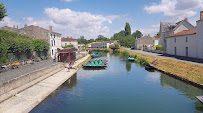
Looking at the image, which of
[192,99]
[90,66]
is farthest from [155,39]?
[192,99]

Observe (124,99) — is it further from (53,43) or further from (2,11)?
(53,43)

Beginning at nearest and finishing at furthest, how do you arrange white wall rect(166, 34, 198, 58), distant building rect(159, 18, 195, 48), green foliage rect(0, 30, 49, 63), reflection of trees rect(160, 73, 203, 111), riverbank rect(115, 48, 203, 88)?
reflection of trees rect(160, 73, 203, 111)
riverbank rect(115, 48, 203, 88)
green foliage rect(0, 30, 49, 63)
white wall rect(166, 34, 198, 58)
distant building rect(159, 18, 195, 48)

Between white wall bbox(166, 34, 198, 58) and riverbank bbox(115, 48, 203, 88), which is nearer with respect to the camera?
riverbank bbox(115, 48, 203, 88)

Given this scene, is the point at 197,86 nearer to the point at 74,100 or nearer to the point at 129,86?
the point at 129,86

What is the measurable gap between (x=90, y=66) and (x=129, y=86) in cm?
1926

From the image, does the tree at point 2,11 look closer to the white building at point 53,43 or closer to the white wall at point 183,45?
the white building at point 53,43

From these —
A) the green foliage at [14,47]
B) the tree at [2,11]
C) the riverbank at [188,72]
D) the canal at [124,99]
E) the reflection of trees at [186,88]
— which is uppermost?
the tree at [2,11]

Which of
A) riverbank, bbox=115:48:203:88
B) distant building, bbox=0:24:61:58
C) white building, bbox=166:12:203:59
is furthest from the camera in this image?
distant building, bbox=0:24:61:58

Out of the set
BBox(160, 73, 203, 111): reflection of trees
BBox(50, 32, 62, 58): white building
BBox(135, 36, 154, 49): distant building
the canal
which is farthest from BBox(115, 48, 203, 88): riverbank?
BBox(135, 36, 154, 49): distant building

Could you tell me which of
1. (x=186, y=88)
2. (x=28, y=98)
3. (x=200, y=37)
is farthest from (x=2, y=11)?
(x=200, y=37)

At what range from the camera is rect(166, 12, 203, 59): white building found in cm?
3329

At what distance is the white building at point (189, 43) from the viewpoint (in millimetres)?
33294

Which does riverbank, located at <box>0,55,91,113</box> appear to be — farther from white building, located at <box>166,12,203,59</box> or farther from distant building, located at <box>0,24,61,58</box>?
white building, located at <box>166,12,203,59</box>

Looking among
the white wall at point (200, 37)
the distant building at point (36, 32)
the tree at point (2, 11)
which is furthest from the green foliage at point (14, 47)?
the white wall at point (200, 37)
